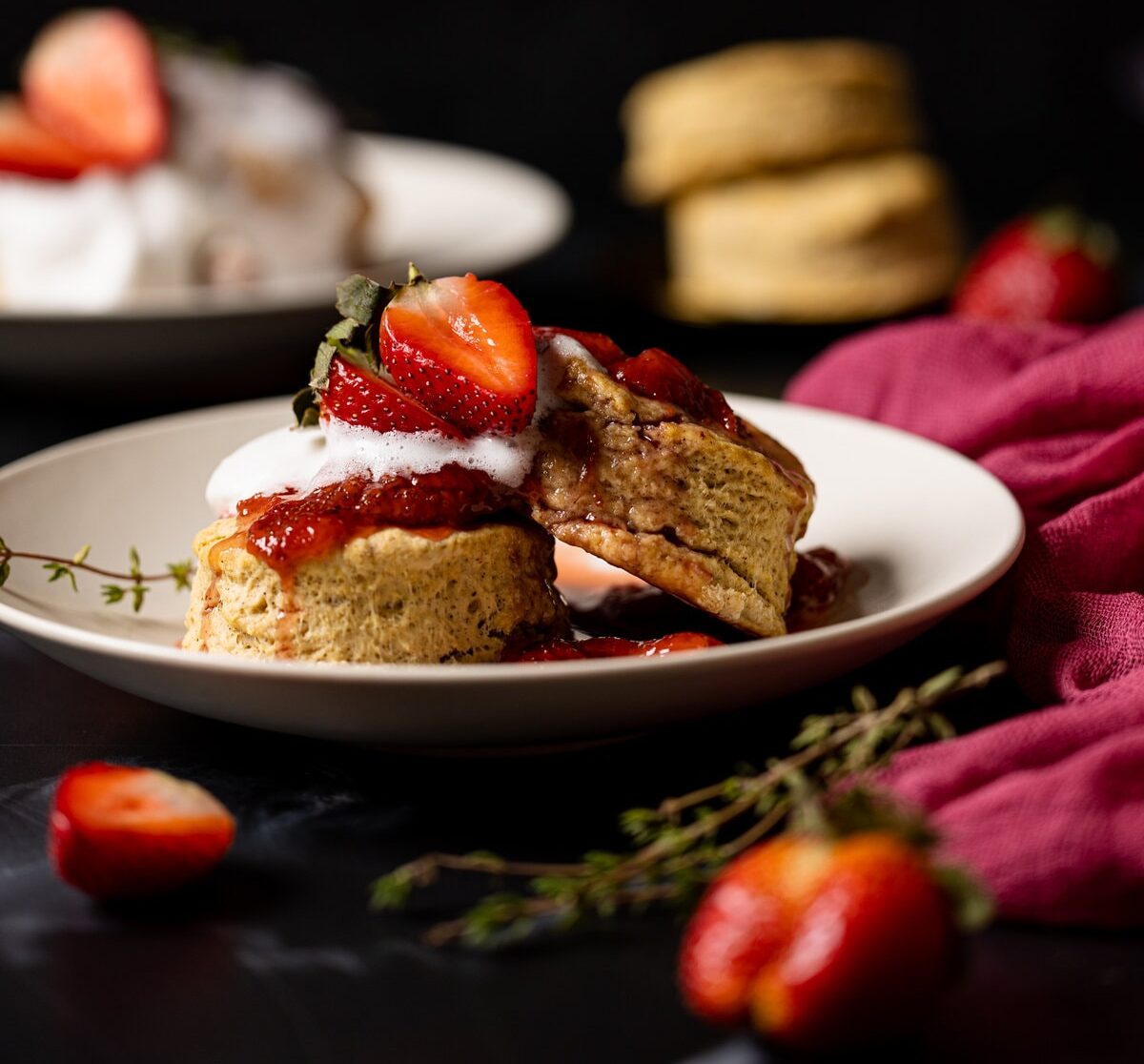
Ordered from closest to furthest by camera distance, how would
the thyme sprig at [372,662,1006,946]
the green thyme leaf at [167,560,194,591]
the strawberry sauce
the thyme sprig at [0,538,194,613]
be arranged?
1. the thyme sprig at [372,662,1006,946]
2. the strawberry sauce
3. the thyme sprig at [0,538,194,613]
4. the green thyme leaf at [167,560,194,591]

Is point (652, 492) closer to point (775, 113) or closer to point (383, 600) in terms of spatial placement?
point (383, 600)

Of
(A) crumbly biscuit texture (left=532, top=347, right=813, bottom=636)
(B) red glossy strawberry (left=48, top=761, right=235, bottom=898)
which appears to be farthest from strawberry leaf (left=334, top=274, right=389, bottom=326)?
(B) red glossy strawberry (left=48, top=761, right=235, bottom=898)

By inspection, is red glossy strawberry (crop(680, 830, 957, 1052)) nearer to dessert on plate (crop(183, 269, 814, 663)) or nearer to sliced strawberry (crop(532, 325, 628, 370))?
dessert on plate (crop(183, 269, 814, 663))

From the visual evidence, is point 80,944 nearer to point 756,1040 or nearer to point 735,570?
point 756,1040

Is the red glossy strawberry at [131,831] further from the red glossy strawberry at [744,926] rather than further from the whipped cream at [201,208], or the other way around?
the whipped cream at [201,208]

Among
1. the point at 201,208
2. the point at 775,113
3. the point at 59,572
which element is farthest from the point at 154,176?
the point at 59,572

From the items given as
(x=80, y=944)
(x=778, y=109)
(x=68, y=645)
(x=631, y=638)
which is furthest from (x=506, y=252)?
(x=80, y=944)

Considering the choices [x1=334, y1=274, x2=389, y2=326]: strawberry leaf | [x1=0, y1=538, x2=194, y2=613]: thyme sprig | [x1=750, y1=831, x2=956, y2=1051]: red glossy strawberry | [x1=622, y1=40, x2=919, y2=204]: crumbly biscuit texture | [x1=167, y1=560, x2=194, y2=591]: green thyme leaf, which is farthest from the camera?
[x1=622, y1=40, x2=919, y2=204]: crumbly biscuit texture

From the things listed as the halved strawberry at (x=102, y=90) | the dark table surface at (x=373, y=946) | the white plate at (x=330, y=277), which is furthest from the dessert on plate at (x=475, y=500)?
the halved strawberry at (x=102, y=90)
